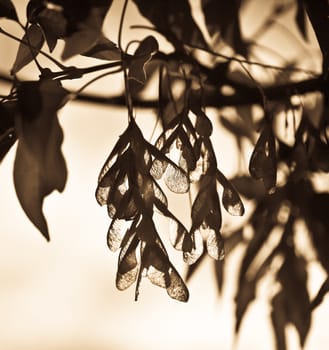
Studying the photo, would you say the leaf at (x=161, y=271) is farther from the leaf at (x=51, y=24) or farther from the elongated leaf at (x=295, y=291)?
the elongated leaf at (x=295, y=291)

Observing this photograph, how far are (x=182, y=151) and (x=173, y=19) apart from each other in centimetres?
26

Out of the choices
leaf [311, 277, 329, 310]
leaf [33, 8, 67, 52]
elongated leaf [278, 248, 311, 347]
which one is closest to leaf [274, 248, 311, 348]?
elongated leaf [278, 248, 311, 347]

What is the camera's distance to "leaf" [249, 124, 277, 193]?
0.59 metres

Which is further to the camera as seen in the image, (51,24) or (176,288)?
(51,24)

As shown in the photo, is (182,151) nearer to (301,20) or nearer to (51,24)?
(51,24)

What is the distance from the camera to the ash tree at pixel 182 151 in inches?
22.3

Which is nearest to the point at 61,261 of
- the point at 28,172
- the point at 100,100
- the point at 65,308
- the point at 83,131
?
the point at 65,308

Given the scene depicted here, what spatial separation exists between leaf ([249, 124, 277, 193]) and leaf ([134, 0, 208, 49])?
203 mm

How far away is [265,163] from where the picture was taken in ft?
1.97

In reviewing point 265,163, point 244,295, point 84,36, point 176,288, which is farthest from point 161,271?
point 244,295

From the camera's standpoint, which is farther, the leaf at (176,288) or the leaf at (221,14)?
the leaf at (221,14)

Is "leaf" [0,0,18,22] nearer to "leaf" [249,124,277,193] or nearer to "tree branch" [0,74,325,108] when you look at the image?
"tree branch" [0,74,325,108]

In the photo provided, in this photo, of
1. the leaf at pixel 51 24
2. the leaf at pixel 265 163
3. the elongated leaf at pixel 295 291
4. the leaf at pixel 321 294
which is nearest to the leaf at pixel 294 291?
the elongated leaf at pixel 295 291

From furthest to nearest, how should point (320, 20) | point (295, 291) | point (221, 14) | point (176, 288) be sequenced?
point (295, 291)
point (221, 14)
point (320, 20)
point (176, 288)
